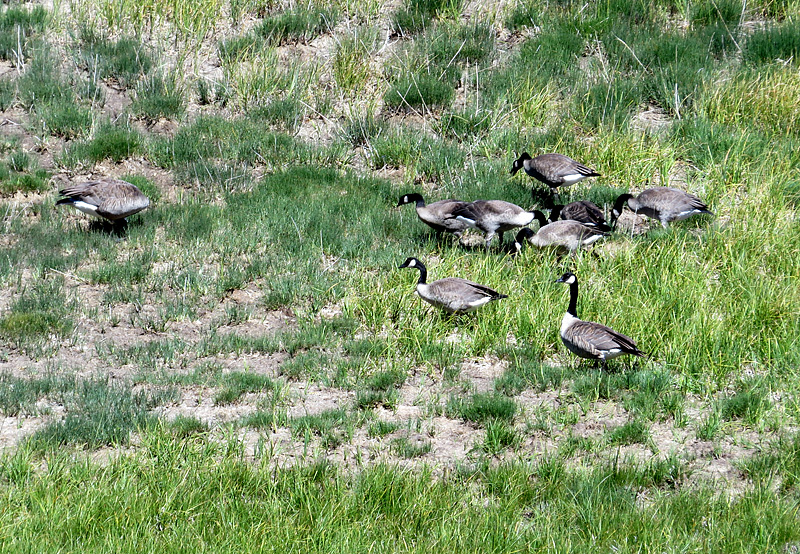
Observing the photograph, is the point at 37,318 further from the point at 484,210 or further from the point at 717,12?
the point at 717,12

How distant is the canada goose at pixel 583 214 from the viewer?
9.76 m

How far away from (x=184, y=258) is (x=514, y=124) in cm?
541

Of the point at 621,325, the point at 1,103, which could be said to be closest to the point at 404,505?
the point at 621,325

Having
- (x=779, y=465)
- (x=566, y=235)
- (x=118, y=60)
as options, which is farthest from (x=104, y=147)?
(x=779, y=465)

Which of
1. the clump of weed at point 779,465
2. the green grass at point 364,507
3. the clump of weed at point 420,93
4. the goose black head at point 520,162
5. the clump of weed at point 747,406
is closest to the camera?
the green grass at point 364,507

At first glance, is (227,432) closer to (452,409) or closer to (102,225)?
(452,409)

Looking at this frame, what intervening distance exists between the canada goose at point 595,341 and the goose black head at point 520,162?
149 inches

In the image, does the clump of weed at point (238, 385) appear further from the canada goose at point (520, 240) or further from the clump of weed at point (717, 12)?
the clump of weed at point (717, 12)

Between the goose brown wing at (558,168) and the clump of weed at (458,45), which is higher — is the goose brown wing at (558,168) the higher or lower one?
the lower one

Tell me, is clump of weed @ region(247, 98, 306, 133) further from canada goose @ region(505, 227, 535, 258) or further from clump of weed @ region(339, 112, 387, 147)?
canada goose @ region(505, 227, 535, 258)

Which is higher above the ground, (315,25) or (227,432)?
(315,25)

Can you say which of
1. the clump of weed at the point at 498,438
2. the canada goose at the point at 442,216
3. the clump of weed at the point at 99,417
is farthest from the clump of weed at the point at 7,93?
the clump of weed at the point at 498,438

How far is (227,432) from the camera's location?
264 inches

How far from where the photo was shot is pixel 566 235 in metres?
9.36
